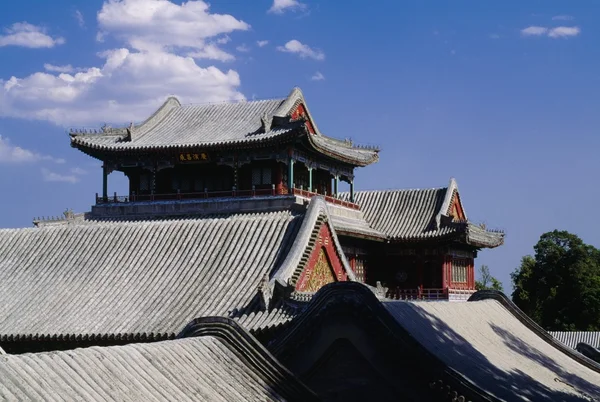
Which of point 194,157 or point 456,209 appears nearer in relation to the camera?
point 194,157

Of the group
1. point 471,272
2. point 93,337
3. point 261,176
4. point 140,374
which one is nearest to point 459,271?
point 471,272

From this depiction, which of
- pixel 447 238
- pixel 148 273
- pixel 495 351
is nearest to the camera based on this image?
pixel 495 351

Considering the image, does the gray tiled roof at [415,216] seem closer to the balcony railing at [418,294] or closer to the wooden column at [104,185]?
the balcony railing at [418,294]

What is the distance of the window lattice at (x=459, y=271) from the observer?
41.8 metres

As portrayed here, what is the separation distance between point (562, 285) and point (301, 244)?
1369 inches

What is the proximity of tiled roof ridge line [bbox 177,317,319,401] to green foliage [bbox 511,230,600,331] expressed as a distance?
42136mm

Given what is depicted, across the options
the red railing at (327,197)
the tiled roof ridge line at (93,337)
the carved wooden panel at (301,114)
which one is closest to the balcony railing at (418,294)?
the red railing at (327,197)

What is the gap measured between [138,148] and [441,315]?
78.0 ft

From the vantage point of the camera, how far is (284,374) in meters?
12.3

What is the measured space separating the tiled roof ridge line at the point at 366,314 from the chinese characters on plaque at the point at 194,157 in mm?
23974

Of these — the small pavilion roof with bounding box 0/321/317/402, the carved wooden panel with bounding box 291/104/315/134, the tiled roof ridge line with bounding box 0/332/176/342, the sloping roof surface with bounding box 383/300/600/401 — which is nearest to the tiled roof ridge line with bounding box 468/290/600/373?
the sloping roof surface with bounding box 383/300/600/401

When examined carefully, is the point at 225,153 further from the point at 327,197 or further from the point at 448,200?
the point at 448,200

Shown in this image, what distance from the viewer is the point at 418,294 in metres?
40.0

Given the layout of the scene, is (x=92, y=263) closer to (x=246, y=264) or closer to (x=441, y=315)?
(x=246, y=264)
